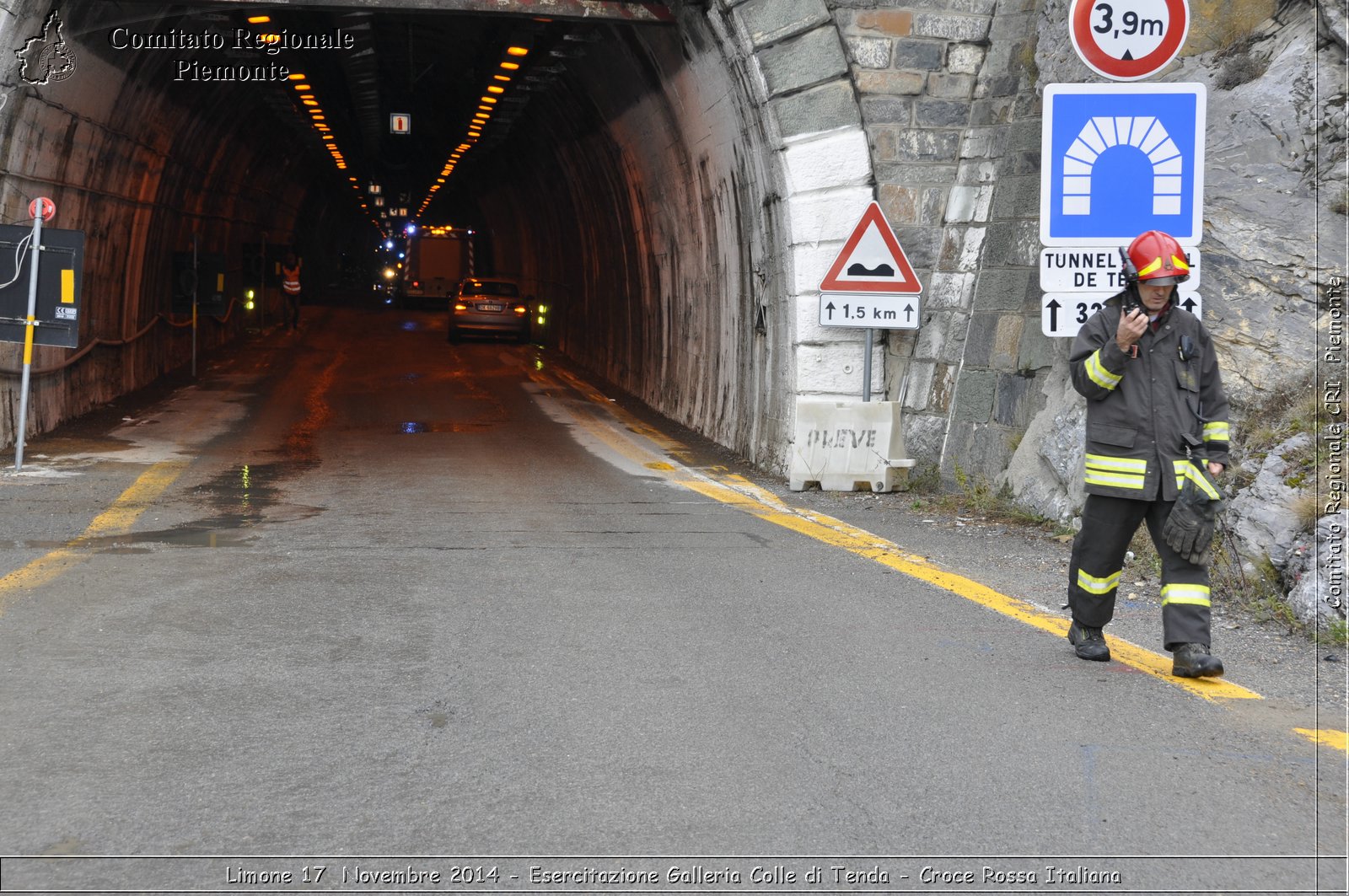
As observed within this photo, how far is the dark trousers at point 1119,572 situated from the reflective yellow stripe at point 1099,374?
503 millimetres

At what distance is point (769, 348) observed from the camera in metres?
14.0

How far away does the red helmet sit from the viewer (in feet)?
18.6

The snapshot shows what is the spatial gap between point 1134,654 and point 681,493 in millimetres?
6264

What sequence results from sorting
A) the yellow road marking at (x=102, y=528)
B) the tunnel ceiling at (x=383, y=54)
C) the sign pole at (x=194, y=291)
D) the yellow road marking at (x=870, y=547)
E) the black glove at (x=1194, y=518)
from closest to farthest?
the black glove at (x=1194, y=518)
the yellow road marking at (x=870, y=547)
the yellow road marking at (x=102, y=528)
the tunnel ceiling at (x=383, y=54)
the sign pole at (x=194, y=291)

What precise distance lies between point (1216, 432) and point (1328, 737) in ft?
4.52

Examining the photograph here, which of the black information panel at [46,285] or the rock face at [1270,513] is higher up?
the black information panel at [46,285]

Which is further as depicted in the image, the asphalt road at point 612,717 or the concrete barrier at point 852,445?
the concrete barrier at point 852,445

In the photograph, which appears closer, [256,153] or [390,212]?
[256,153]

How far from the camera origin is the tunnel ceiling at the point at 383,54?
43.5 feet

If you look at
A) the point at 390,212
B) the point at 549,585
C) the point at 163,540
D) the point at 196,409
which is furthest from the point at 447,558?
the point at 390,212

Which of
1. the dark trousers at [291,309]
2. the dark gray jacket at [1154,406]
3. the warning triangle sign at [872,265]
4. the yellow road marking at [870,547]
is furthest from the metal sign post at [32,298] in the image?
the dark trousers at [291,309]

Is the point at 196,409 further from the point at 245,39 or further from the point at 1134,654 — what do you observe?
Answer: the point at 1134,654

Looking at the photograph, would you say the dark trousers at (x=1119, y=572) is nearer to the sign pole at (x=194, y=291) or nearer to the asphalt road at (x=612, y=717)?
the asphalt road at (x=612, y=717)

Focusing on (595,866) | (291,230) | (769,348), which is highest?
(291,230)
